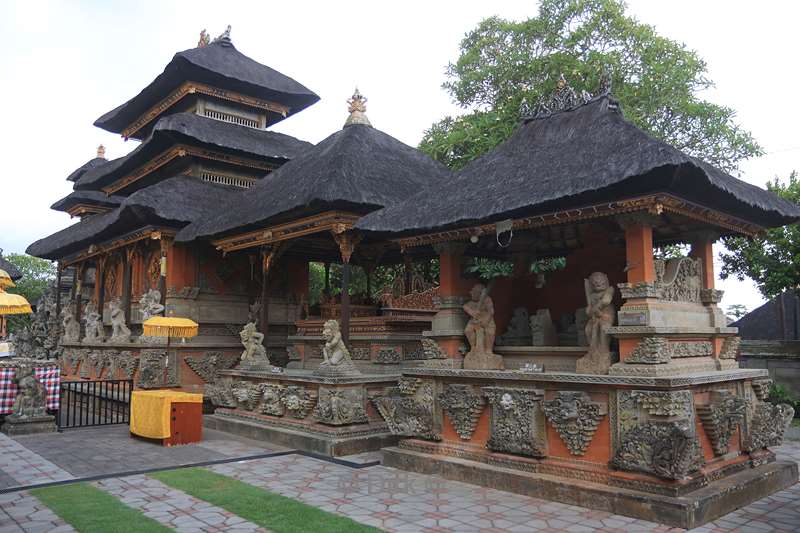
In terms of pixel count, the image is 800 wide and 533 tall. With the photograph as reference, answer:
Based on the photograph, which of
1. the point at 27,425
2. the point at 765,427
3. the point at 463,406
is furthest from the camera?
the point at 27,425

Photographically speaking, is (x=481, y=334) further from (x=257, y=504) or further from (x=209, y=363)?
(x=209, y=363)

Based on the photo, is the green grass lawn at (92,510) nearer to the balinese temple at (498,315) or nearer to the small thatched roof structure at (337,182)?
the balinese temple at (498,315)

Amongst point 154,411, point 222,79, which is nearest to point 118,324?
point 154,411

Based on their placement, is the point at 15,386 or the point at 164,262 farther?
the point at 164,262

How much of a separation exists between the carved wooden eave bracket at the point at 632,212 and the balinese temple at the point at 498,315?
0.03m

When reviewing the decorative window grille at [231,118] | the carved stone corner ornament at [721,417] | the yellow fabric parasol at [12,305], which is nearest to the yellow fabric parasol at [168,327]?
the yellow fabric parasol at [12,305]

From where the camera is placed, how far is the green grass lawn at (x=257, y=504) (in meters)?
6.48

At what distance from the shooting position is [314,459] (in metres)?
10.3

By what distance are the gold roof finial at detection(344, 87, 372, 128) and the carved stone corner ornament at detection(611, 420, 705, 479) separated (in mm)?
10213

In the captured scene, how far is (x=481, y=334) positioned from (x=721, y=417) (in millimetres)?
3270

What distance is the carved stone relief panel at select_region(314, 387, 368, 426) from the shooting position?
428 inches

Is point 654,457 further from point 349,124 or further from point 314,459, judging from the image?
point 349,124

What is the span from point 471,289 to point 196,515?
4878 millimetres

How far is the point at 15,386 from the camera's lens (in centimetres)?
1292
